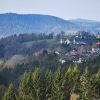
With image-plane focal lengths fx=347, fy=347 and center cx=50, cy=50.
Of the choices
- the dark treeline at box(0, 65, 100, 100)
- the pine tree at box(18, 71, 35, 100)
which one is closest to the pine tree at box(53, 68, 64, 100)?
the dark treeline at box(0, 65, 100, 100)

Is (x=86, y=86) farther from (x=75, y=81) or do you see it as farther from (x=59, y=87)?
(x=59, y=87)

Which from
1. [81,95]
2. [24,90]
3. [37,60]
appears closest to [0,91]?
[24,90]

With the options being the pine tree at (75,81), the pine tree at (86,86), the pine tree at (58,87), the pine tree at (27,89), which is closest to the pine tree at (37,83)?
the pine tree at (27,89)

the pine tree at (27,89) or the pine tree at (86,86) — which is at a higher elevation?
the pine tree at (86,86)

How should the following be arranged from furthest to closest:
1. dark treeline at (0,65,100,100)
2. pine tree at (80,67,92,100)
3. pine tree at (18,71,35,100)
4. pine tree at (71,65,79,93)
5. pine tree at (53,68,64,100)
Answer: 1. pine tree at (18,71,35,100)
2. pine tree at (71,65,79,93)
3. pine tree at (53,68,64,100)
4. dark treeline at (0,65,100,100)
5. pine tree at (80,67,92,100)

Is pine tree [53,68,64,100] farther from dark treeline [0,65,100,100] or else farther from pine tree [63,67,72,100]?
pine tree [63,67,72,100]

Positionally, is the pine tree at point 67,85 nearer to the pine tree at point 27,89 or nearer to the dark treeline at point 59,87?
the dark treeline at point 59,87

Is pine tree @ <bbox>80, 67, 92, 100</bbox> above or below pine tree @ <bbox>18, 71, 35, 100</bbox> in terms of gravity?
above

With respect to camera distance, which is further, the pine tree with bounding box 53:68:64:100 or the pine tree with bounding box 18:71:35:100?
the pine tree with bounding box 18:71:35:100

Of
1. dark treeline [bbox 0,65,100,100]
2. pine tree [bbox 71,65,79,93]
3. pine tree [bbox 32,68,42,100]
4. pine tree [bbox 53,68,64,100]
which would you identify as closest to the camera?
dark treeline [bbox 0,65,100,100]
